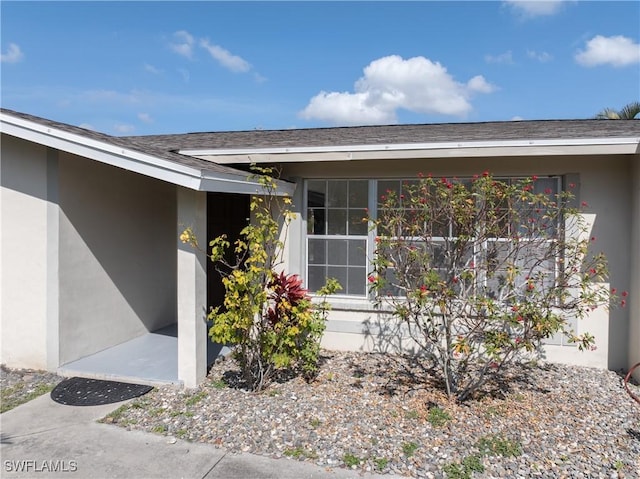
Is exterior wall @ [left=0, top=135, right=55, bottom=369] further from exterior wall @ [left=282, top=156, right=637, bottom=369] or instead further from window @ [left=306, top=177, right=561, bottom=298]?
exterior wall @ [left=282, top=156, right=637, bottom=369]

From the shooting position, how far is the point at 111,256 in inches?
229

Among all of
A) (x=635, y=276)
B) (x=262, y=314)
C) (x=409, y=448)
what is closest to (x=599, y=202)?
(x=635, y=276)

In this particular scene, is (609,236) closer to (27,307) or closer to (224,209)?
(224,209)

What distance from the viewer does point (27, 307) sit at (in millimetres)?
5141

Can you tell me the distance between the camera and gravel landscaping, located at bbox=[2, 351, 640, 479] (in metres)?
3.21

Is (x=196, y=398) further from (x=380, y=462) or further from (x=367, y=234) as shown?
(x=367, y=234)

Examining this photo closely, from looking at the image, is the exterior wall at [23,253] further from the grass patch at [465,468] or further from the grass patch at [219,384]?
the grass patch at [465,468]

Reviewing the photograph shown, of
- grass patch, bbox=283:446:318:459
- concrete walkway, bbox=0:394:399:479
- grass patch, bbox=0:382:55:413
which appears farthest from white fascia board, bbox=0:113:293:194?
grass patch, bbox=0:382:55:413

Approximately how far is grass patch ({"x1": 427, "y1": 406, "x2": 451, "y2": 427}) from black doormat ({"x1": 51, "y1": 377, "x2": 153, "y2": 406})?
10.1ft

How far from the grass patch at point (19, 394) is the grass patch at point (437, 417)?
164 inches

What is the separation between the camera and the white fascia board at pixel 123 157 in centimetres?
409

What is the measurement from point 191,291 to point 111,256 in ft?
6.76

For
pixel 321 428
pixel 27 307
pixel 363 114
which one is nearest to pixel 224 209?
pixel 27 307

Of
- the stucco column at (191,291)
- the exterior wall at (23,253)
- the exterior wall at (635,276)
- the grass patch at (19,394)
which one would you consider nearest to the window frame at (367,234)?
the exterior wall at (635,276)
